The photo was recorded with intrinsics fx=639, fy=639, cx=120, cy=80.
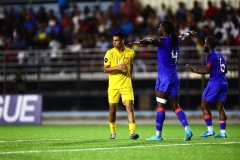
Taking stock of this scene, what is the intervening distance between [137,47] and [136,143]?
552 inches

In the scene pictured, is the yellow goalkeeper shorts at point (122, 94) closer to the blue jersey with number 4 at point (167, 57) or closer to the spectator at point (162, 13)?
the blue jersey with number 4 at point (167, 57)

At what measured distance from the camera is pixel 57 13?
2998 cm

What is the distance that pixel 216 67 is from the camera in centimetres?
1423

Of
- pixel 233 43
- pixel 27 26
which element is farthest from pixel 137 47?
pixel 27 26

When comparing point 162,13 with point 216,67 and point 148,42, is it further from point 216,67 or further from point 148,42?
point 148,42

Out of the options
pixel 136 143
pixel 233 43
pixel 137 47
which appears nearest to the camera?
pixel 136 143

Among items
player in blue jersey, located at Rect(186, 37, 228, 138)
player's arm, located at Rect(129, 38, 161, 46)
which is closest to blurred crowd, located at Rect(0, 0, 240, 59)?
player in blue jersey, located at Rect(186, 37, 228, 138)

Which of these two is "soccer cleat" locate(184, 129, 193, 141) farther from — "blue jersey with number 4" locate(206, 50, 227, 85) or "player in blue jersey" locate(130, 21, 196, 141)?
"blue jersey with number 4" locate(206, 50, 227, 85)

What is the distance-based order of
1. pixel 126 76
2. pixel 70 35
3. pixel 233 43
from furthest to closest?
pixel 70 35
pixel 233 43
pixel 126 76

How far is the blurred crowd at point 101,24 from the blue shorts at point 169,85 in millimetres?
11799

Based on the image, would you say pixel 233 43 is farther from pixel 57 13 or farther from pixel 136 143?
pixel 136 143

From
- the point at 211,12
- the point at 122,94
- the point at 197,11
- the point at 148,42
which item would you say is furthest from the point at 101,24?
the point at 148,42

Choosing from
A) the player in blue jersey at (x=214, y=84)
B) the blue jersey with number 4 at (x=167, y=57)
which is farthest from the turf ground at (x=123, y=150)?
the blue jersey with number 4 at (x=167, y=57)

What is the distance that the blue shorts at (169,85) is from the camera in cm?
1282
